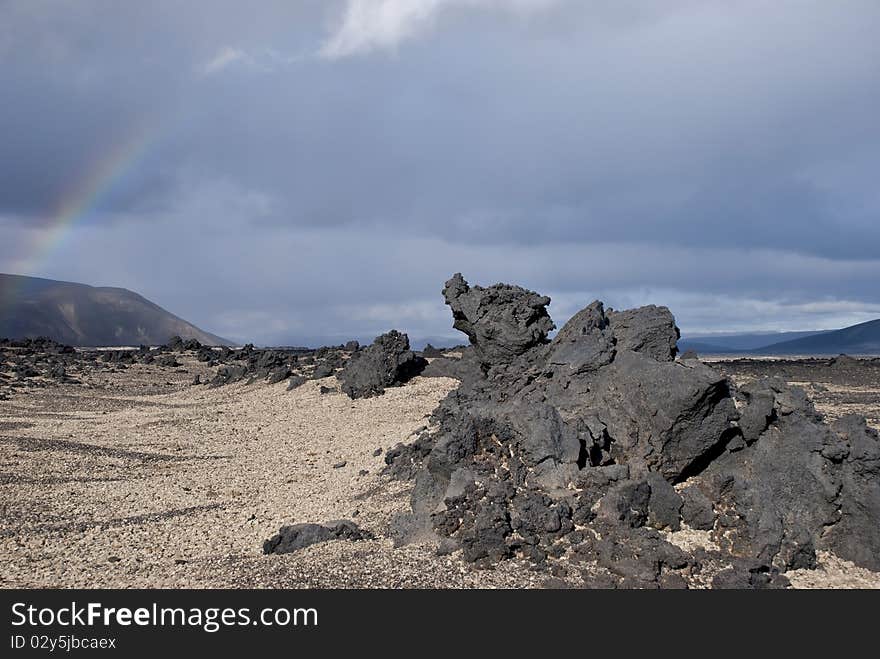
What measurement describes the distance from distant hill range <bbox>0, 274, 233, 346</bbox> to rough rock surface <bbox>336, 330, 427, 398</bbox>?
11499 centimetres

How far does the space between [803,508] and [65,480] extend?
15.6 metres

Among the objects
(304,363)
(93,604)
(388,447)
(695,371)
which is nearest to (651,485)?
(695,371)

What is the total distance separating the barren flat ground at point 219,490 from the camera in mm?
9586

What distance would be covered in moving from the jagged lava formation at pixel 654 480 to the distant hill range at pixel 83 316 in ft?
436

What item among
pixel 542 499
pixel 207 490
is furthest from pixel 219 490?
pixel 542 499

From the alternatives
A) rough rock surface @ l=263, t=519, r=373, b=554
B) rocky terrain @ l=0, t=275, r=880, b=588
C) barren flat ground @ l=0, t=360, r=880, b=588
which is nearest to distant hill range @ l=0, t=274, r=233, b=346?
barren flat ground @ l=0, t=360, r=880, b=588

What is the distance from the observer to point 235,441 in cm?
2325

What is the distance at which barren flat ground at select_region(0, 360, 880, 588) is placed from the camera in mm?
9586

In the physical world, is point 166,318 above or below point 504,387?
above

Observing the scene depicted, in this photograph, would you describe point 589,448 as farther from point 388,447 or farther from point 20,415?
point 20,415

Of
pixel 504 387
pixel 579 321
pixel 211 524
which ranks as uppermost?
Answer: pixel 579 321

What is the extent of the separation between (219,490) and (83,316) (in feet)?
496

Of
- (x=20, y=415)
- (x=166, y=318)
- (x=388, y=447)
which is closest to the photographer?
(x=388, y=447)

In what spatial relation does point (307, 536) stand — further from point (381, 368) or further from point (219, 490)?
point (381, 368)
